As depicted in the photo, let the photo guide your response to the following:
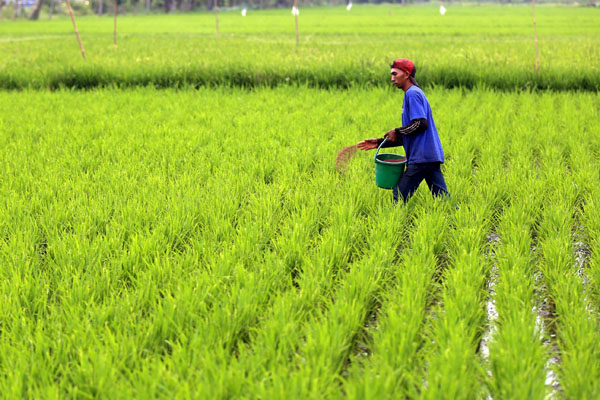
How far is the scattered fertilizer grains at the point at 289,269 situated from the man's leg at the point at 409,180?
0.11 metres

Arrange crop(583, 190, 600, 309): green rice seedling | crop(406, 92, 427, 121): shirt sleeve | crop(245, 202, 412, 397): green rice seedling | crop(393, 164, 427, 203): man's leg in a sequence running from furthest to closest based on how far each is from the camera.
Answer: crop(393, 164, 427, 203): man's leg
crop(406, 92, 427, 121): shirt sleeve
crop(583, 190, 600, 309): green rice seedling
crop(245, 202, 412, 397): green rice seedling

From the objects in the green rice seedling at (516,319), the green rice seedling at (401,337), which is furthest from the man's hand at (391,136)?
the green rice seedling at (516,319)

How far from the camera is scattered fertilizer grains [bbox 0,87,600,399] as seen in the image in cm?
183

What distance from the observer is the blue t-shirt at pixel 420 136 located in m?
3.24

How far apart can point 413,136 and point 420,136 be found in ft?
0.17

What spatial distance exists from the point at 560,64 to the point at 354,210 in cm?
681

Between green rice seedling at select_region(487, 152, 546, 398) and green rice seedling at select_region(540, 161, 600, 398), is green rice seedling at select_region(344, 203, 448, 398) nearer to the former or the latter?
green rice seedling at select_region(487, 152, 546, 398)

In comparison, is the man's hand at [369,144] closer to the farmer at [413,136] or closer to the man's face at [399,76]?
the farmer at [413,136]

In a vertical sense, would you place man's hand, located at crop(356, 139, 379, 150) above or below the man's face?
below

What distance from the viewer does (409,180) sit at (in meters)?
3.40

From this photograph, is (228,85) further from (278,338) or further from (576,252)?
(278,338)

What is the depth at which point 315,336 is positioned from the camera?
198cm

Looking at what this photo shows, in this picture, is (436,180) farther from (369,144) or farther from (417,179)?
(369,144)

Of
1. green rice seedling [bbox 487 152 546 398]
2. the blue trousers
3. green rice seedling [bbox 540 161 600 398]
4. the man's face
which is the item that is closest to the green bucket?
the blue trousers
